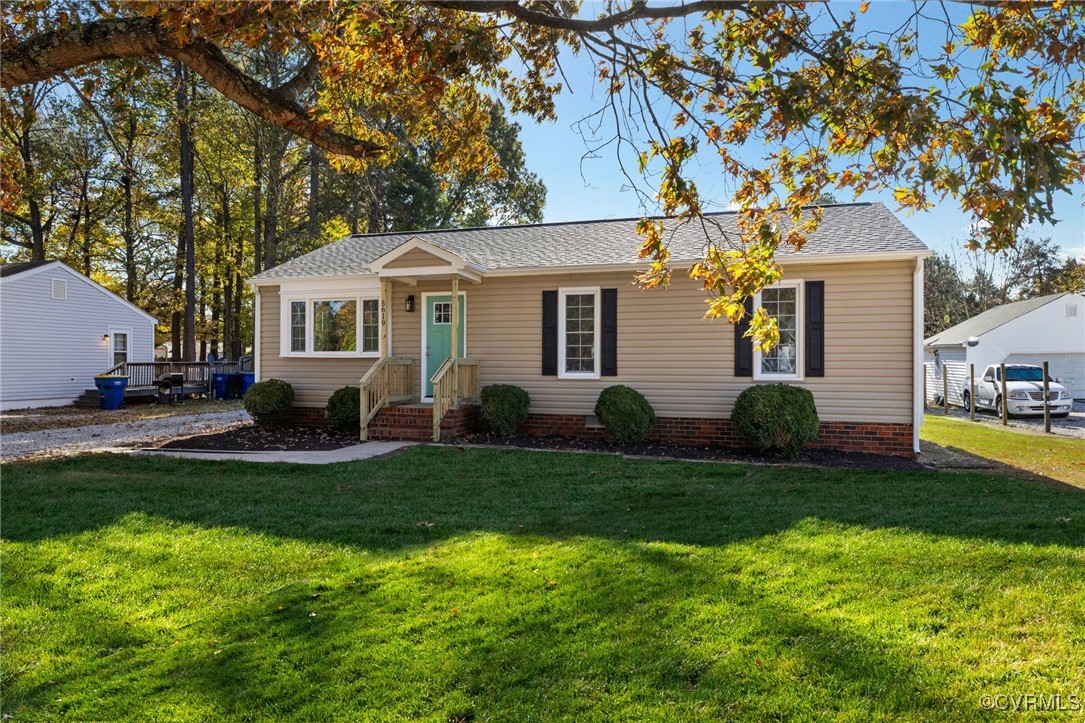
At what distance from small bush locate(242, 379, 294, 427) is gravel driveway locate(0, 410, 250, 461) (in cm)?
104

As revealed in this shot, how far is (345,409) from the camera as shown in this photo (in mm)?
11641

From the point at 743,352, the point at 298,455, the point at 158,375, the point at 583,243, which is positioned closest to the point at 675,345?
the point at 743,352

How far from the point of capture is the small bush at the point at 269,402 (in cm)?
1235

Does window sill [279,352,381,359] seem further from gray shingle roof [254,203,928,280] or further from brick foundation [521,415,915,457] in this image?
brick foundation [521,415,915,457]

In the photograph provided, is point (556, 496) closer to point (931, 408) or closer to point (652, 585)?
point (652, 585)

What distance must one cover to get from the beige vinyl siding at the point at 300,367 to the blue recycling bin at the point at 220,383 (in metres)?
9.66

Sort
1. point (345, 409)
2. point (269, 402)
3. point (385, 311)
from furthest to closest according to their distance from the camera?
point (269, 402) < point (385, 311) < point (345, 409)

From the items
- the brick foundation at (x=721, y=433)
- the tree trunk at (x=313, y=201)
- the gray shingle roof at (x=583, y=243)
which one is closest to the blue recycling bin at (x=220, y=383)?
the tree trunk at (x=313, y=201)

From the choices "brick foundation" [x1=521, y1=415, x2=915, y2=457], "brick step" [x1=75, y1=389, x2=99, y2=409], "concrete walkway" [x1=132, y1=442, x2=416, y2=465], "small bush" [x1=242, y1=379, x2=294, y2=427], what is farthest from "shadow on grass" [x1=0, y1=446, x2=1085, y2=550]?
"brick step" [x1=75, y1=389, x2=99, y2=409]

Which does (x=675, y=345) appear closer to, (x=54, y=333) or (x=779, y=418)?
(x=779, y=418)

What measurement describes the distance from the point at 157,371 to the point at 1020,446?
23669mm

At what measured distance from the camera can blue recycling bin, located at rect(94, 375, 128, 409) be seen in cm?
1859

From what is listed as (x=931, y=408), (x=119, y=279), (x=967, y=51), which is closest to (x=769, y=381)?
(x=967, y=51)

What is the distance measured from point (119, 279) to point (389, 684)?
34990 mm
